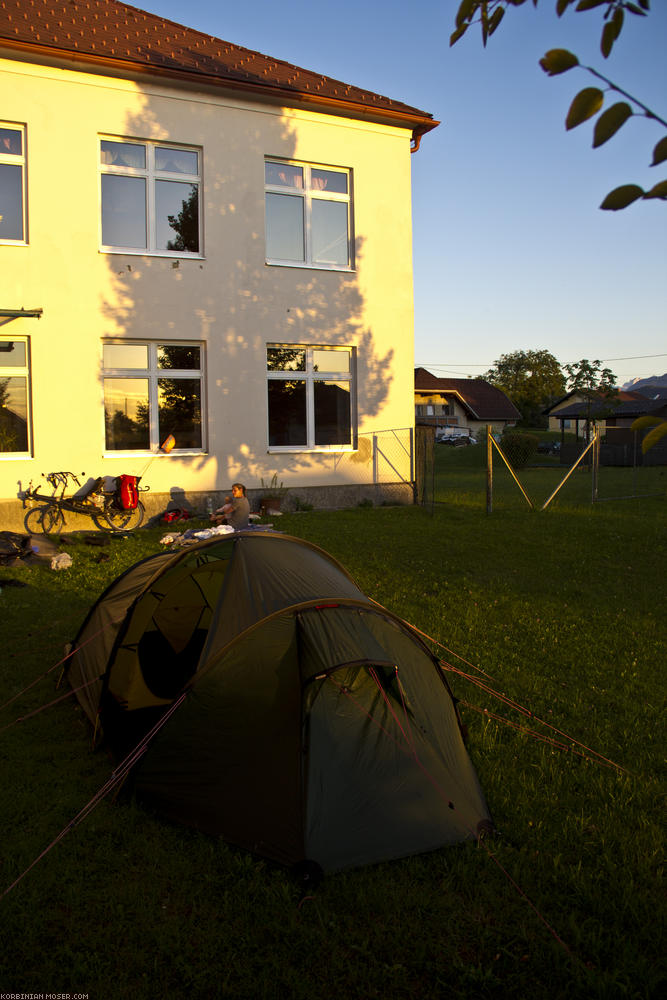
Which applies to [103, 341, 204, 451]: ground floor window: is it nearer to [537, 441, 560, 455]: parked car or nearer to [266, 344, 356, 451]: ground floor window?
[266, 344, 356, 451]: ground floor window

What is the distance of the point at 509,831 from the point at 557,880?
1.42 ft

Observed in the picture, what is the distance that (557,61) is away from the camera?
1.39 metres

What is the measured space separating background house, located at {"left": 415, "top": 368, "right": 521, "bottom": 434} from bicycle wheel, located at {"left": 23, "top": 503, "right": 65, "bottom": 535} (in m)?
56.6

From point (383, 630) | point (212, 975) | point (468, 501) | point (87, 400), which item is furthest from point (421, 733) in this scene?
point (468, 501)

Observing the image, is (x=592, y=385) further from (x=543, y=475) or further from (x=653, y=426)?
(x=653, y=426)

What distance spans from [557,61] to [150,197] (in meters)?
13.6

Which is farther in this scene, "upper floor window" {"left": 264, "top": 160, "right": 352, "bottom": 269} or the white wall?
"upper floor window" {"left": 264, "top": 160, "right": 352, "bottom": 269}

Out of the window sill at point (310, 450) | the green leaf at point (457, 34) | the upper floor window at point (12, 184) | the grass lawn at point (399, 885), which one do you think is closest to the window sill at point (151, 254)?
the upper floor window at point (12, 184)

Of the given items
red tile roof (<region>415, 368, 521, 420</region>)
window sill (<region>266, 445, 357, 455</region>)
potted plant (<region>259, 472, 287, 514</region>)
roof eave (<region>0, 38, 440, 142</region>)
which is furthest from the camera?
red tile roof (<region>415, 368, 521, 420</region>)

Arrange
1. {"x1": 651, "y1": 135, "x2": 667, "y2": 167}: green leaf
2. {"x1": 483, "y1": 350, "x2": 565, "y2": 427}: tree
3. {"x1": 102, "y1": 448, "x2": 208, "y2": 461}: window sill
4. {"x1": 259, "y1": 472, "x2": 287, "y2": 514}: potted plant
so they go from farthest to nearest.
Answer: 1. {"x1": 483, "y1": 350, "x2": 565, "y2": 427}: tree
2. {"x1": 259, "y1": 472, "x2": 287, "y2": 514}: potted plant
3. {"x1": 102, "y1": 448, "x2": 208, "y2": 461}: window sill
4. {"x1": 651, "y1": 135, "x2": 667, "y2": 167}: green leaf

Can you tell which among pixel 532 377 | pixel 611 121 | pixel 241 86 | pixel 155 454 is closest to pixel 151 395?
pixel 155 454

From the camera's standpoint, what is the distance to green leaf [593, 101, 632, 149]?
55.2 inches

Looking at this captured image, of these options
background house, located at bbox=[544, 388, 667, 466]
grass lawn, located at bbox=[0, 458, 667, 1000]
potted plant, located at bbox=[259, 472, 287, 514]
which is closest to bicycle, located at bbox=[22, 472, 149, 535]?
potted plant, located at bbox=[259, 472, 287, 514]

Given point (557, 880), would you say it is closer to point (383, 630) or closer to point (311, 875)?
point (311, 875)
